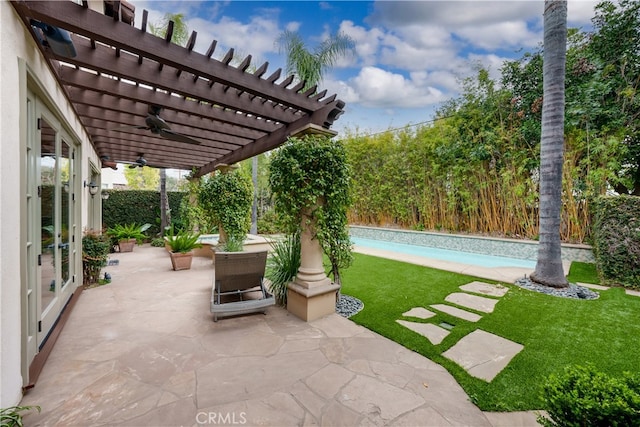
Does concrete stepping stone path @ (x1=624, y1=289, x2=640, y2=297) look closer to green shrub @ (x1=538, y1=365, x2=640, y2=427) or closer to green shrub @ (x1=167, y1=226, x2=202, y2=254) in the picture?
green shrub @ (x1=538, y1=365, x2=640, y2=427)

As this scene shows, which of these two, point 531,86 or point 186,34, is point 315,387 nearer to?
point 531,86

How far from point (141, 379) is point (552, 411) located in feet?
9.23

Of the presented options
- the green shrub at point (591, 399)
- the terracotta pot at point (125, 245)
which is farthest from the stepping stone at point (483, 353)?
the terracotta pot at point (125, 245)

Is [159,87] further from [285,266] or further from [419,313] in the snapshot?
[419,313]

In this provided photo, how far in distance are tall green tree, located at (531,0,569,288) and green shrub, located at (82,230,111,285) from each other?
7.85 meters

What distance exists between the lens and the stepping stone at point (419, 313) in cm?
355

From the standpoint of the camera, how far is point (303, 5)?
5.43 metres

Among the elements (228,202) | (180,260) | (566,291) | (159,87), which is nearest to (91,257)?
(180,260)

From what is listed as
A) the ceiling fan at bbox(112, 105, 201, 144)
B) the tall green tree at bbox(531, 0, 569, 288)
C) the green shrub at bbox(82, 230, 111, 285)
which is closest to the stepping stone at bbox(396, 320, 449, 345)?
the tall green tree at bbox(531, 0, 569, 288)

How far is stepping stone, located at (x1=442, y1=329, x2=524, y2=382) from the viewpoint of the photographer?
7.93 ft

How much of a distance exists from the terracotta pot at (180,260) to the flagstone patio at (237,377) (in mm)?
2446

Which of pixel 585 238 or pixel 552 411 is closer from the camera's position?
pixel 552 411

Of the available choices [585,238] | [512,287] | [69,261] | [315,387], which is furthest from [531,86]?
[69,261]

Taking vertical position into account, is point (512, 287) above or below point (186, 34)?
below
